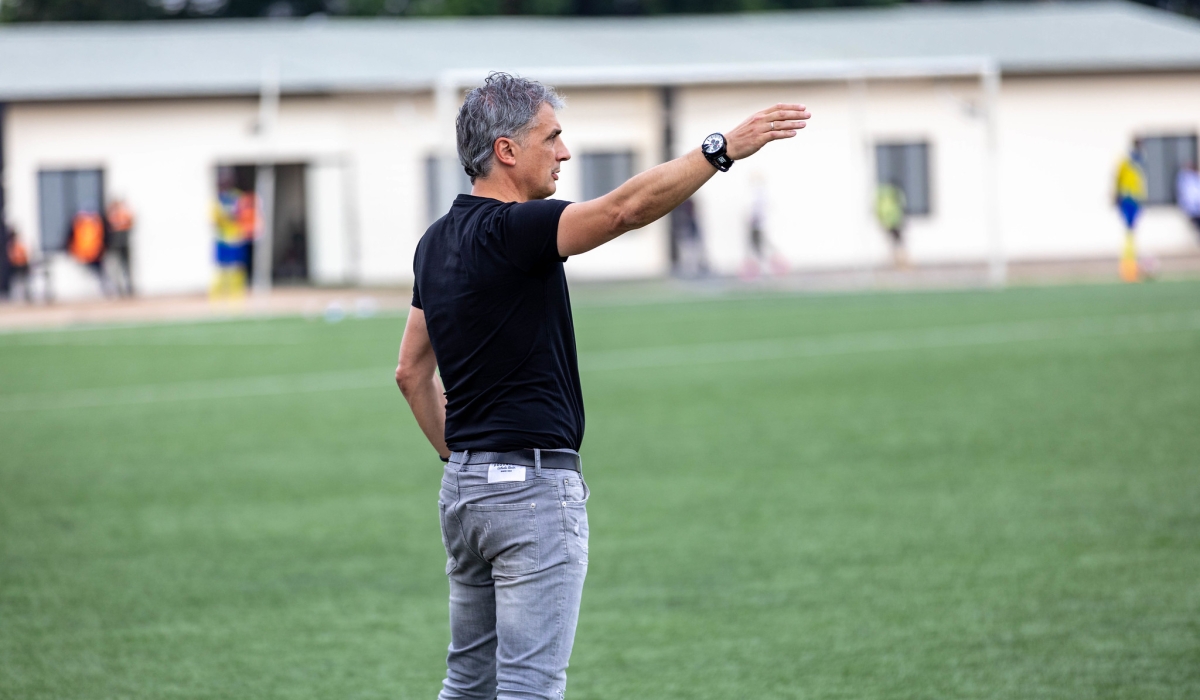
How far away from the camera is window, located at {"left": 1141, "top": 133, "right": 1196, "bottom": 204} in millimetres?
33844

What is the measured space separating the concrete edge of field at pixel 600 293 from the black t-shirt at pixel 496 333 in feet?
65.6

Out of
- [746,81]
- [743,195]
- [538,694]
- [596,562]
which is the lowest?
[596,562]

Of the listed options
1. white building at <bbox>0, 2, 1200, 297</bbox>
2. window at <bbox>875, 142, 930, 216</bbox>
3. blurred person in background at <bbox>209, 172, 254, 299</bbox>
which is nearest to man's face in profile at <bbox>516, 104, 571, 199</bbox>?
white building at <bbox>0, 2, 1200, 297</bbox>

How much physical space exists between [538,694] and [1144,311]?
17.2m

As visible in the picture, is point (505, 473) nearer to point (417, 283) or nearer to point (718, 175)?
point (417, 283)

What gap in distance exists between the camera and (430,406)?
3938 mm

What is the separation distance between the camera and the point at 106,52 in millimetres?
32656

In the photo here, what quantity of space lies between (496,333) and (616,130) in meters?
28.7

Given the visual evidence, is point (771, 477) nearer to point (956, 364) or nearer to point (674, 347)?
point (956, 364)

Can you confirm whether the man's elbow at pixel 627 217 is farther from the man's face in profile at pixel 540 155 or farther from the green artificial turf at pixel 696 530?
the green artificial turf at pixel 696 530

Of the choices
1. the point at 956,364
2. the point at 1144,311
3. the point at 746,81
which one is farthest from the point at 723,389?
the point at 746,81

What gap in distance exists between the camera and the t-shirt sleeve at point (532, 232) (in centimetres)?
321

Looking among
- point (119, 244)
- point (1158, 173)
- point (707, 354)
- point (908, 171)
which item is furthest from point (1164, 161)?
point (119, 244)

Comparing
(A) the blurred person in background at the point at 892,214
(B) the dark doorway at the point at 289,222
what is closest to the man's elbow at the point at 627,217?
(A) the blurred person in background at the point at 892,214
